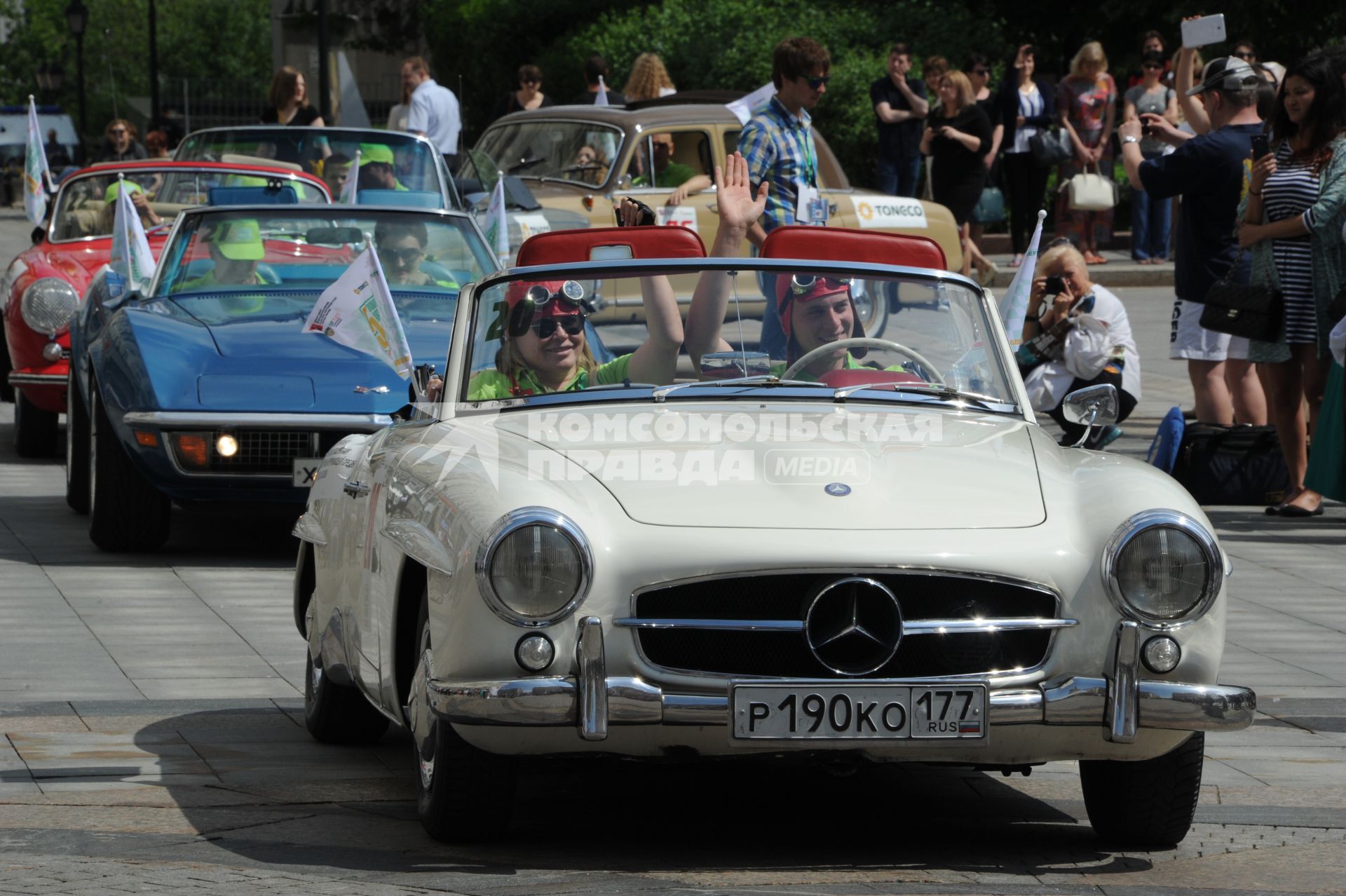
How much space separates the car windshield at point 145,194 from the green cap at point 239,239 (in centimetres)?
259

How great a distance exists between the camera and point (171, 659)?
7477 mm

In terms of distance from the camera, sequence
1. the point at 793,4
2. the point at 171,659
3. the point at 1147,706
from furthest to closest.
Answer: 1. the point at 793,4
2. the point at 171,659
3. the point at 1147,706

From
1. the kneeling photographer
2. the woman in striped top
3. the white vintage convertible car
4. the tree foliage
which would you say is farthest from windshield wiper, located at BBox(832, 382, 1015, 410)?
the tree foliage

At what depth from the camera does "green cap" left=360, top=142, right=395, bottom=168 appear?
600 inches

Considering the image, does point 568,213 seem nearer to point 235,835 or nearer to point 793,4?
point 235,835

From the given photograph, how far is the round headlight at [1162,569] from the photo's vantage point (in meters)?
4.86

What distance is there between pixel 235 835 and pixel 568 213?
11.4 metres

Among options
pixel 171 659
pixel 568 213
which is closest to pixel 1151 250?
pixel 568 213

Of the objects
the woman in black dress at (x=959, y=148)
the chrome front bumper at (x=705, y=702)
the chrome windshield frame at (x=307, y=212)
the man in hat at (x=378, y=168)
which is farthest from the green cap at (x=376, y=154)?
the chrome front bumper at (x=705, y=702)

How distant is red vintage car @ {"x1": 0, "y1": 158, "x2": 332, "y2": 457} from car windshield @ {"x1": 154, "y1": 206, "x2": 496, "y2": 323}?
0.23 metres

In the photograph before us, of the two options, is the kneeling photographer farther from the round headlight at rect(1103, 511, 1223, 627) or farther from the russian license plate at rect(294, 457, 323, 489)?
the round headlight at rect(1103, 511, 1223, 627)

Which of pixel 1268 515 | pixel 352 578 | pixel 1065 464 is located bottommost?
pixel 1268 515

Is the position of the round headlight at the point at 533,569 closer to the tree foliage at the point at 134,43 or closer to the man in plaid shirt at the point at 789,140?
the man in plaid shirt at the point at 789,140

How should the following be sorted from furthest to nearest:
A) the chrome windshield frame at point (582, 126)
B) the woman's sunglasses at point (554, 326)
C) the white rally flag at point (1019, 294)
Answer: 1. the chrome windshield frame at point (582, 126)
2. the white rally flag at point (1019, 294)
3. the woman's sunglasses at point (554, 326)
